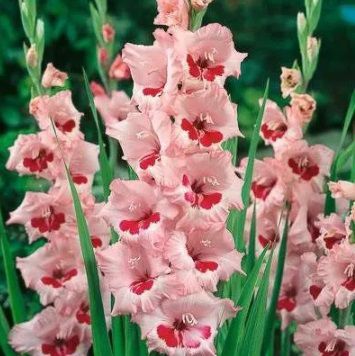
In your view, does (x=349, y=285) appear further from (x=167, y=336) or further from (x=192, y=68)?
(x=192, y=68)

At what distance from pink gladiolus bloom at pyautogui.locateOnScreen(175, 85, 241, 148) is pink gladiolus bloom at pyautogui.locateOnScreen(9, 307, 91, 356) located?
76 centimetres

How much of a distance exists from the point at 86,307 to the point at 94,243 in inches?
7.5

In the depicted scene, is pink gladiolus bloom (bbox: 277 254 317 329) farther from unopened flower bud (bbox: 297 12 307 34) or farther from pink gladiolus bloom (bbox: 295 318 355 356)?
unopened flower bud (bbox: 297 12 307 34)

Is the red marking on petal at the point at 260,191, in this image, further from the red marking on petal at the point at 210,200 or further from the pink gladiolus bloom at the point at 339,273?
the red marking on petal at the point at 210,200

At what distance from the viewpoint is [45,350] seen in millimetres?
2836

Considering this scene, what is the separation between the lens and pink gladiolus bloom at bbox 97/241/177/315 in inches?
89.6

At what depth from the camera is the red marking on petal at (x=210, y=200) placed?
2.27 m

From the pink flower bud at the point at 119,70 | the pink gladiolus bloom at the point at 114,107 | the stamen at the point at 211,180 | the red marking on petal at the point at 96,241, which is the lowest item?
the red marking on petal at the point at 96,241

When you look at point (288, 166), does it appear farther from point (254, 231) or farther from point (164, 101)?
point (164, 101)

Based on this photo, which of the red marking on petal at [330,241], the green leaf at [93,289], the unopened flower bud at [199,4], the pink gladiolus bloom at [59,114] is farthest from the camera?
the pink gladiolus bloom at [59,114]

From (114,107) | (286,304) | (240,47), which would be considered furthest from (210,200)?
(240,47)

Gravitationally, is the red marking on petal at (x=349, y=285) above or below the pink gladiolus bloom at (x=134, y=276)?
below

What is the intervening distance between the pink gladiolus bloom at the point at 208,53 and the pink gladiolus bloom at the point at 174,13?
0.04 meters

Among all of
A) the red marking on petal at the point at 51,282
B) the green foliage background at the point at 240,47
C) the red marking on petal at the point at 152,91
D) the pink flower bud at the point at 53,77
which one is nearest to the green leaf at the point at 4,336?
the red marking on petal at the point at 51,282
